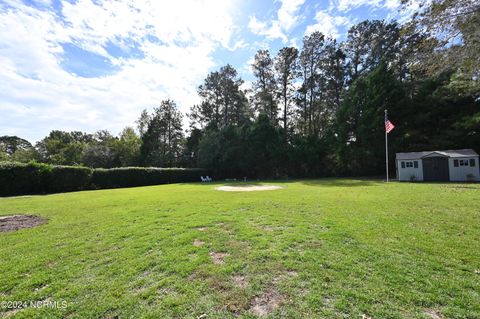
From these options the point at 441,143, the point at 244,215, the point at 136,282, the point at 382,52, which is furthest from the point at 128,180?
the point at 382,52

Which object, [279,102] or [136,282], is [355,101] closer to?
[279,102]

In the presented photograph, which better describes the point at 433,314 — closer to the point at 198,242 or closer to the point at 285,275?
the point at 285,275

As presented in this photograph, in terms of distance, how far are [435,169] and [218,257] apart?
23182mm

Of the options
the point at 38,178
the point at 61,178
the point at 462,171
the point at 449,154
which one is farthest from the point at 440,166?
the point at 38,178

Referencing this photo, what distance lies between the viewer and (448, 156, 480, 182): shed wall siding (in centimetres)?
1773

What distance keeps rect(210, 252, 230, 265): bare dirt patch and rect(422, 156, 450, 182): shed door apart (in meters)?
22.6

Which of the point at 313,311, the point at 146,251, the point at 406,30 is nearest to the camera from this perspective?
the point at 313,311

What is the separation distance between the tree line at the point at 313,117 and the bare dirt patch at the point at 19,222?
544 inches

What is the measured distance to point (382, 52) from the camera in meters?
30.1

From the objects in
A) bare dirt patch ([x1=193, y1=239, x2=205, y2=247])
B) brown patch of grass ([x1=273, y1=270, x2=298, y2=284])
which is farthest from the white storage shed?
bare dirt patch ([x1=193, y1=239, x2=205, y2=247])

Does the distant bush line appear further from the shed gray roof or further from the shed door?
the shed door

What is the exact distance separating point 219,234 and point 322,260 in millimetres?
2323

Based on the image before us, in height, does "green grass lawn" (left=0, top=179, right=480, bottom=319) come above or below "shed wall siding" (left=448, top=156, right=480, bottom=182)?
below

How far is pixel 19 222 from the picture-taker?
6.79 metres
